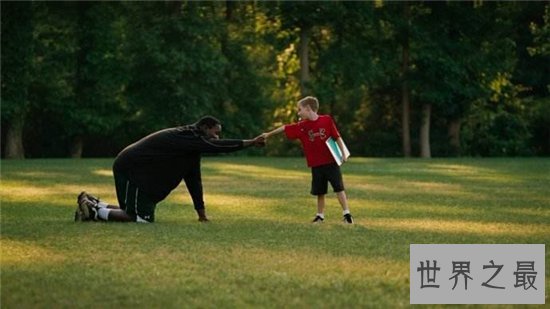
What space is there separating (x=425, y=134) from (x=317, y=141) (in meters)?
43.8

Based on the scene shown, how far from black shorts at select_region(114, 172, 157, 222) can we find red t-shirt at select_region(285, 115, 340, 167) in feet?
7.49

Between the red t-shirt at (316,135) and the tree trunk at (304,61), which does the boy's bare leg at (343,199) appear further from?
the tree trunk at (304,61)

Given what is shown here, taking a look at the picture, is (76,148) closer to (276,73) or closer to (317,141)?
(276,73)

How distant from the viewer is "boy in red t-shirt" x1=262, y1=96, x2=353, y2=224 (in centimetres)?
1579

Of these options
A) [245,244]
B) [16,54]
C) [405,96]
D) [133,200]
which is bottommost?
[245,244]

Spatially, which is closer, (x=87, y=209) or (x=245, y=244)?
(x=245, y=244)

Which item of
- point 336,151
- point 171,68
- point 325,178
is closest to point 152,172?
point 325,178

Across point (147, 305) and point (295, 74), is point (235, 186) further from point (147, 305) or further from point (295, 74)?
point (295, 74)

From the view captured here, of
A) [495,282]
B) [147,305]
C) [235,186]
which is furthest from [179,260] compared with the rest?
[235,186]

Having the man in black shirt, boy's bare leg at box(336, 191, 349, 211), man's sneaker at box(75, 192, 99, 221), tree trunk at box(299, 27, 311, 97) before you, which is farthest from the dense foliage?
boy's bare leg at box(336, 191, 349, 211)

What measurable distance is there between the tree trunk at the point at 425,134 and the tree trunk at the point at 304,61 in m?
6.69

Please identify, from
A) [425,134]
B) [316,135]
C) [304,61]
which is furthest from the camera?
[425,134]

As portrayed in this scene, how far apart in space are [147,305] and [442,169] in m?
29.8

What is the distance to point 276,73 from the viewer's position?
61781mm
